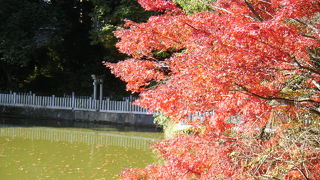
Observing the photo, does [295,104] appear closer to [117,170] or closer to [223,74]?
[223,74]

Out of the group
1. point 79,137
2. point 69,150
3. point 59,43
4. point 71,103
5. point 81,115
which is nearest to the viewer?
point 69,150

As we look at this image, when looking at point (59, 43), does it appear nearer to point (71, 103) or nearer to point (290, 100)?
point (71, 103)

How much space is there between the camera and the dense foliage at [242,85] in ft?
16.0

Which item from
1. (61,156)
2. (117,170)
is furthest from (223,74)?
(61,156)

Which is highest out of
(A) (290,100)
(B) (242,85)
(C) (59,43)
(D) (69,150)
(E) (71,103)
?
(C) (59,43)

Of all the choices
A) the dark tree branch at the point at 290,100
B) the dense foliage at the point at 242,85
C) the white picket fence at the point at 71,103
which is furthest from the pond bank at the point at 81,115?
the dark tree branch at the point at 290,100

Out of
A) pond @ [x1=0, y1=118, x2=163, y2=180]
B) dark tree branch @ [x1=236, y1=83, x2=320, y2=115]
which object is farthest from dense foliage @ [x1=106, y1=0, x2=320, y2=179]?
pond @ [x1=0, y1=118, x2=163, y2=180]

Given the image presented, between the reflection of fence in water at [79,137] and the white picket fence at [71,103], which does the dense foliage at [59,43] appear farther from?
the reflection of fence in water at [79,137]

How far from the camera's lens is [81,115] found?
2091 cm

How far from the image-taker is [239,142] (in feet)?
20.6

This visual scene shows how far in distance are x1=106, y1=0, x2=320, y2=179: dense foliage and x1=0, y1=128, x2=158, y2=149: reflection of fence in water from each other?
24.8ft

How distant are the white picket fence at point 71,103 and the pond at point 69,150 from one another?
4.15 ft

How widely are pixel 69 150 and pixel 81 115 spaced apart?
779 centimetres

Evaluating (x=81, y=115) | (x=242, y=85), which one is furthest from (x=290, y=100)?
(x=81, y=115)
